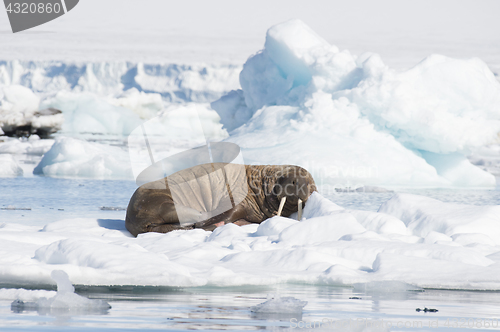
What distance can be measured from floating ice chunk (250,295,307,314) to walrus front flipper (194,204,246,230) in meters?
3.50

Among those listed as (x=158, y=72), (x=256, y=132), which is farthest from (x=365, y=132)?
(x=158, y=72)

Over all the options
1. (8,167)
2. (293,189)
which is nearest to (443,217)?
(293,189)

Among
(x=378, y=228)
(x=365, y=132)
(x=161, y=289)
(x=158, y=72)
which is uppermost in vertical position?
(x=161, y=289)

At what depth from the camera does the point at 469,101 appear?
1369 centimetres

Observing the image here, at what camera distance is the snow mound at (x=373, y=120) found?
12906 mm

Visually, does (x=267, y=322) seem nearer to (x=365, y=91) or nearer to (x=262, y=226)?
(x=262, y=226)

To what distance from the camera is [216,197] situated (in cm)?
653

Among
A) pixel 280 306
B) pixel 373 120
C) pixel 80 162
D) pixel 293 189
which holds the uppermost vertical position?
pixel 280 306

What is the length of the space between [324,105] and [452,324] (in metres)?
11.3

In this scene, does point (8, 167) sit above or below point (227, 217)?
below

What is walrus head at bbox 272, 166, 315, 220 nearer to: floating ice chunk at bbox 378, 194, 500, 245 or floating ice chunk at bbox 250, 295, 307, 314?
floating ice chunk at bbox 378, 194, 500, 245

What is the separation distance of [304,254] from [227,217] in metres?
2.73

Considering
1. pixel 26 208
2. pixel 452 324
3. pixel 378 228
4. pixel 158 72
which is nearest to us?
pixel 452 324

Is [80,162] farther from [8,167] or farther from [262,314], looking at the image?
[262,314]
